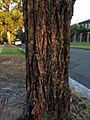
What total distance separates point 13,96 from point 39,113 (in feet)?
6.83

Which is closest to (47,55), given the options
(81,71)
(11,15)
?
(81,71)

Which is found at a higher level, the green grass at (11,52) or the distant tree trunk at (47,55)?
the distant tree trunk at (47,55)

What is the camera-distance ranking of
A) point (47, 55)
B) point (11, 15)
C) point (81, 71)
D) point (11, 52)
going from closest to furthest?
point (47, 55), point (81, 71), point (11, 52), point (11, 15)

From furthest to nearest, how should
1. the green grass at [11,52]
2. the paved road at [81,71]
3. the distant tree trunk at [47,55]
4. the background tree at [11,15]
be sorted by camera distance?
the background tree at [11,15] < the green grass at [11,52] < the paved road at [81,71] < the distant tree trunk at [47,55]

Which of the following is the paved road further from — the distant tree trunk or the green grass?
the green grass

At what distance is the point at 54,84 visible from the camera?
394 cm

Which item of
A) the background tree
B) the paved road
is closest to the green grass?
the paved road

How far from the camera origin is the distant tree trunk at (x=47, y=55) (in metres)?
3.79

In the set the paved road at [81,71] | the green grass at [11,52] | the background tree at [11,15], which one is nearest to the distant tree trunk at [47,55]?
the paved road at [81,71]

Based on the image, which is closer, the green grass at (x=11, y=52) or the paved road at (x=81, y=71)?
the paved road at (x=81, y=71)

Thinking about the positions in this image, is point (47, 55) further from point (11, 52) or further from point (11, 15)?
point (11, 15)

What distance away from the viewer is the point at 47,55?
12.6 ft

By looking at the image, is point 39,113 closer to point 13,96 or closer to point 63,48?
point 63,48

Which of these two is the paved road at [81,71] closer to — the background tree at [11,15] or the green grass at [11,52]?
the green grass at [11,52]
